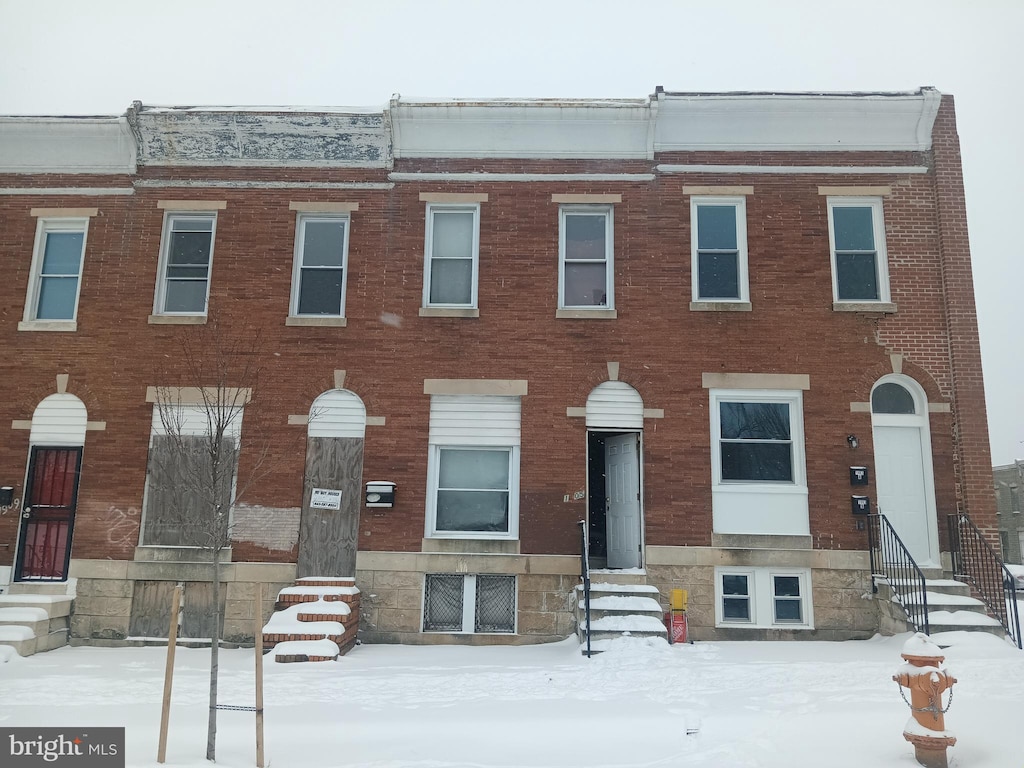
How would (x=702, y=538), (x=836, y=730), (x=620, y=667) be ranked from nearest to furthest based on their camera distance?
(x=836, y=730) < (x=620, y=667) < (x=702, y=538)

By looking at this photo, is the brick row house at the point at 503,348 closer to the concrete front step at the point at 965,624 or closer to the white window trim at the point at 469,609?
the white window trim at the point at 469,609

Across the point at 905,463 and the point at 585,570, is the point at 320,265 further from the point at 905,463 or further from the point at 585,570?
the point at 905,463

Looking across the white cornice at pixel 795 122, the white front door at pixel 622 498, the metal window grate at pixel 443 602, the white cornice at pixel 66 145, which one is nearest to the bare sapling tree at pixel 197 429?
the metal window grate at pixel 443 602

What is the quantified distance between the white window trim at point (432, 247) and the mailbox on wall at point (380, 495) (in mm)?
2849

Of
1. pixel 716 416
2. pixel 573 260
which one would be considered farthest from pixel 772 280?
pixel 573 260

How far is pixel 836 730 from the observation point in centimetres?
621

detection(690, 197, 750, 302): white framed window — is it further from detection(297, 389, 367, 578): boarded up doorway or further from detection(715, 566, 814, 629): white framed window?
detection(297, 389, 367, 578): boarded up doorway

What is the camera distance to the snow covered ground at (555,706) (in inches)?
227

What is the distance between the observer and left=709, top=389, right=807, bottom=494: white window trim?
11.2 meters

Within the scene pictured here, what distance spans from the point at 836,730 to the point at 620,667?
8.82 ft

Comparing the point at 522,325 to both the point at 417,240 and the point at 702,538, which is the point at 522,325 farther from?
the point at 702,538

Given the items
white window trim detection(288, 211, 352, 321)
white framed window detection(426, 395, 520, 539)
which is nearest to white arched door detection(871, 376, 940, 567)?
white framed window detection(426, 395, 520, 539)

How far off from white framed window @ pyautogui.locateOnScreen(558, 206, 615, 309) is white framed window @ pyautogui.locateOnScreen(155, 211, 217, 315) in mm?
5664

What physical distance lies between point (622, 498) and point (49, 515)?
8.80m
